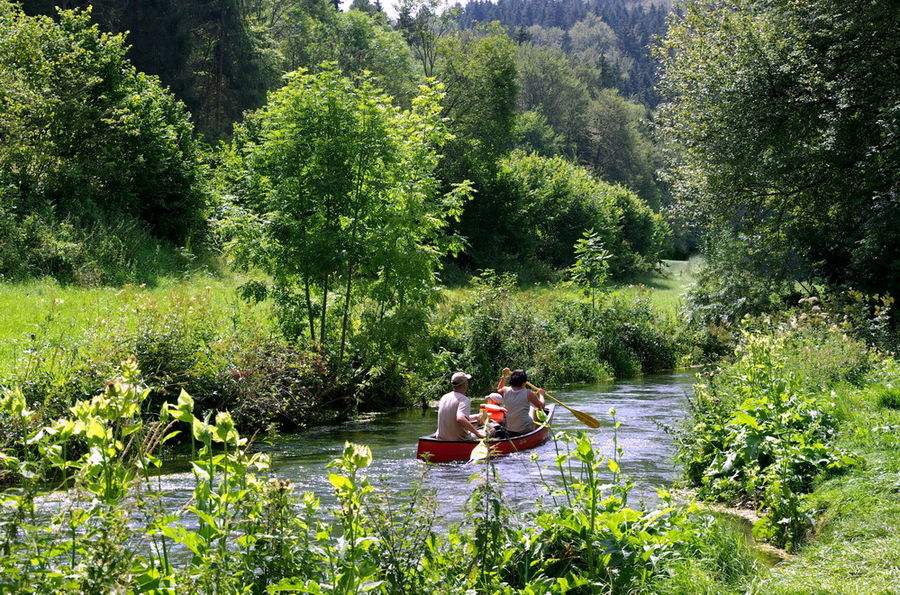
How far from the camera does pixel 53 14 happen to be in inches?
1227

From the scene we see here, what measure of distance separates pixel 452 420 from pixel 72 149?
52.0 ft

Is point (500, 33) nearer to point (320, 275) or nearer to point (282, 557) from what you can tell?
point (320, 275)

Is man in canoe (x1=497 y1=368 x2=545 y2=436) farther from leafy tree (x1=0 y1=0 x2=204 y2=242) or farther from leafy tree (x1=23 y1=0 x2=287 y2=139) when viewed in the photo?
leafy tree (x1=23 y1=0 x2=287 y2=139)

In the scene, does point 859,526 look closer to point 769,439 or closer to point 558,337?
point 769,439

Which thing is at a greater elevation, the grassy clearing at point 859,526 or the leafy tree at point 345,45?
the leafy tree at point 345,45

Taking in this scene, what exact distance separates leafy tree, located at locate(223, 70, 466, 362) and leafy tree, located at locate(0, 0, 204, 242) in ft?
23.6

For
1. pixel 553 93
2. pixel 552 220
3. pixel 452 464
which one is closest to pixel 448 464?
pixel 452 464

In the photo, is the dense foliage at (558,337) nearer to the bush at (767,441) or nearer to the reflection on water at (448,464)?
the reflection on water at (448,464)

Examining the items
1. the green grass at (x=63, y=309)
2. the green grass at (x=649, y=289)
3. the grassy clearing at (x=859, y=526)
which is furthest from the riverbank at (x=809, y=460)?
the green grass at (x=649, y=289)

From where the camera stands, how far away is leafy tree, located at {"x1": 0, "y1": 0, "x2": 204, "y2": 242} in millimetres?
20219

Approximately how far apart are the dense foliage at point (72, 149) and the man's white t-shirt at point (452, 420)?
11.1 metres

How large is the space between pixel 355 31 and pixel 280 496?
189 feet

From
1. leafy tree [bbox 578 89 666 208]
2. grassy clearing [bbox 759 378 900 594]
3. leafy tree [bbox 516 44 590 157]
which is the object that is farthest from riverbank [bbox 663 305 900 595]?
leafy tree [bbox 516 44 590 157]

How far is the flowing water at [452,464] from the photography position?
9.79m
